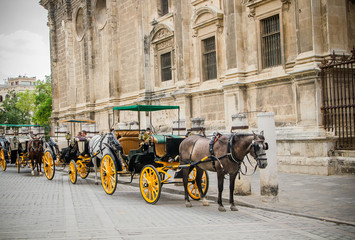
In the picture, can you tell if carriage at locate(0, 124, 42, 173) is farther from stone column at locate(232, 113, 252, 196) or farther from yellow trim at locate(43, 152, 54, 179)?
stone column at locate(232, 113, 252, 196)

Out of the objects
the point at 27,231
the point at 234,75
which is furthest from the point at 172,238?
the point at 234,75

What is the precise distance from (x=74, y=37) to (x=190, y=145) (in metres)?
26.2

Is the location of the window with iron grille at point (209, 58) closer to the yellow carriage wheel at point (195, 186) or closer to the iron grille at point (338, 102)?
the iron grille at point (338, 102)

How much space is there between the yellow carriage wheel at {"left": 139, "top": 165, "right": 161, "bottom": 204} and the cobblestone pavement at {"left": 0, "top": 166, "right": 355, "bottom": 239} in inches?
7.7

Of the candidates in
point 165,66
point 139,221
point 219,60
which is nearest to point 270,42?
point 219,60

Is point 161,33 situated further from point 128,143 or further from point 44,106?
point 44,106

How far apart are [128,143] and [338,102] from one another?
626cm

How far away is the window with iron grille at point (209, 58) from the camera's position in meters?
17.9

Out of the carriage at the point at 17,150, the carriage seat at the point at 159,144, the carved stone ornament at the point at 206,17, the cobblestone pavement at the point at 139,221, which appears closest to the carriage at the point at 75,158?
the carriage at the point at 17,150

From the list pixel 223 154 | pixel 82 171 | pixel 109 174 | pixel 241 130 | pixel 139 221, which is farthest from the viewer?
pixel 82 171

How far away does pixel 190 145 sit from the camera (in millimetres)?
8680

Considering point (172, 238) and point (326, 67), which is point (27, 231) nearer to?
point (172, 238)

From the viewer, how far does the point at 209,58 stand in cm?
1830

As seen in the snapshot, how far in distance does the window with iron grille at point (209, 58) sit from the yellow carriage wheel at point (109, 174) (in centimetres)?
891
